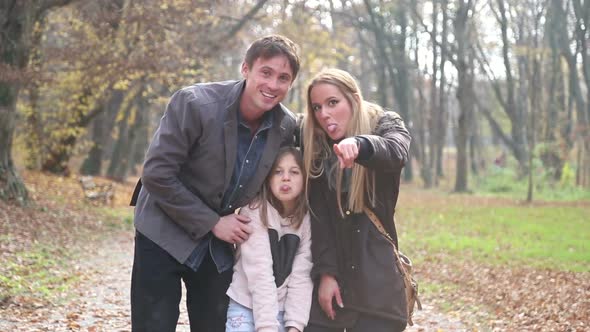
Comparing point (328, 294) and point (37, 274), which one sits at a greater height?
point (328, 294)

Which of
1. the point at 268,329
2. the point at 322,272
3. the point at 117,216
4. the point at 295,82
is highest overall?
the point at 295,82

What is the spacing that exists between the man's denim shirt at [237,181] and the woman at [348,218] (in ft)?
0.85

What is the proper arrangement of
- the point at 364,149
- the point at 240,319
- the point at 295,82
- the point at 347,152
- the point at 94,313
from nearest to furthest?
the point at 347,152
the point at 364,149
the point at 240,319
the point at 94,313
the point at 295,82

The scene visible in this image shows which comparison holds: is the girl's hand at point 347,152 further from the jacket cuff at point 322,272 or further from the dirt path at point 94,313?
the dirt path at point 94,313

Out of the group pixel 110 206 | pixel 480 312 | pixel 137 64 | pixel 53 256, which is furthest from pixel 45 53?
pixel 480 312

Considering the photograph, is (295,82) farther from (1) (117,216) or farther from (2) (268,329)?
(2) (268,329)

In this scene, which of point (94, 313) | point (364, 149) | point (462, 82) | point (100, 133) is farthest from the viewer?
point (462, 82)

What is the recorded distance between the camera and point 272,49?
3.83m

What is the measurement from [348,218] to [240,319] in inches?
30.7

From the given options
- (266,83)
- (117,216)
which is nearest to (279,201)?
(266,83)

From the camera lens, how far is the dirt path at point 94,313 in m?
7.12

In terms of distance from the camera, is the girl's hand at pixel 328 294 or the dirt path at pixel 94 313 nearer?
the girl's hand at pixel 328 294

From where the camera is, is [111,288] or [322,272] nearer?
[322,272]

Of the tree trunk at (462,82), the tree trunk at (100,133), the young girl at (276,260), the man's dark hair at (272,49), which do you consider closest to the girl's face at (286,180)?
the young girl at (276,260)
